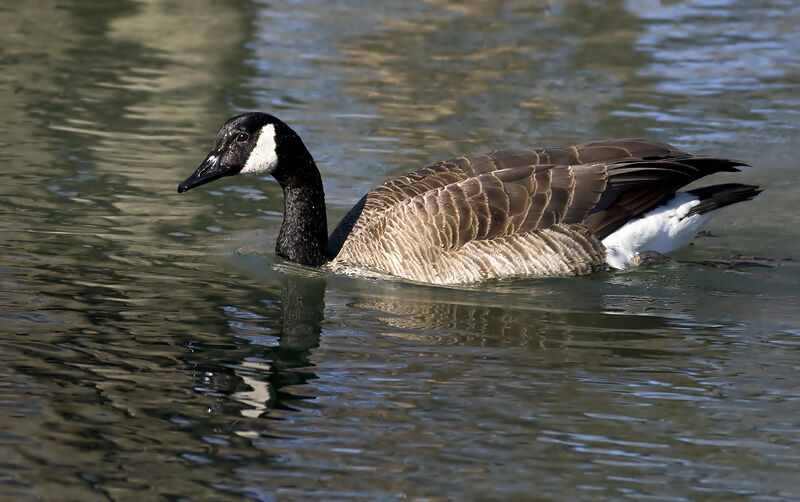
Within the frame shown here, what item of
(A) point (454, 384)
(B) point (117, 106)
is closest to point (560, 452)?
(A) point (454, 384)

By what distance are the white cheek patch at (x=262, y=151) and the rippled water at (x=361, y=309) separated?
2.88 feet

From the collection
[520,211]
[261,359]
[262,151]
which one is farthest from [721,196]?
[261,359]

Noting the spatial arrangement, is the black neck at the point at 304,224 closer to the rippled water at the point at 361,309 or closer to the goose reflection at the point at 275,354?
the rippled water at the point at 361,309

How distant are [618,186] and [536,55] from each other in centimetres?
806

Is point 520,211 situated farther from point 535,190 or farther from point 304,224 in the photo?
point 304,224

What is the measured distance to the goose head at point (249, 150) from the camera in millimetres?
8602

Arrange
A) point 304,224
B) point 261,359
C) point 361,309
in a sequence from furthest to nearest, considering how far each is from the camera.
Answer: point 304,224 < point 361,309 < point 261,359

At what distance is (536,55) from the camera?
16453 millimetres

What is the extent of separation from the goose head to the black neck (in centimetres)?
25

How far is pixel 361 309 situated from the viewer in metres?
8.07

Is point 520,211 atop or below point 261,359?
atop

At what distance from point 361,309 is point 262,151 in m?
1.62

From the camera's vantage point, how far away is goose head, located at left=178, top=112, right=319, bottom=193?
8602 mm

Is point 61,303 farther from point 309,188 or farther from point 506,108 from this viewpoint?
point 506,108
